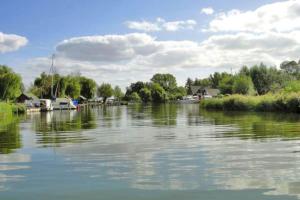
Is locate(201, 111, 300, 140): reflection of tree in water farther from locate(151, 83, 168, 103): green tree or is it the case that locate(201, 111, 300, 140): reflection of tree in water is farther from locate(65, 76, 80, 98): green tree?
locate(151, 83, 168, 103): green tree

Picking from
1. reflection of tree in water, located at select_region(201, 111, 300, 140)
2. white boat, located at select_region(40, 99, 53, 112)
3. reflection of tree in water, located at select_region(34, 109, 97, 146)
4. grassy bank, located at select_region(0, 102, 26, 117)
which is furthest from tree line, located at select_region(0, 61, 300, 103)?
reflection of tree in water, located at select_region(34, 109, 97, 146)

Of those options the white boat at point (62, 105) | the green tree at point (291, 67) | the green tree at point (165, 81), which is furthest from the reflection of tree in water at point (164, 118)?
the green tree at point (165, 81)

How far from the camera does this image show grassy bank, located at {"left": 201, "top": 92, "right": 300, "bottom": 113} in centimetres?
5052

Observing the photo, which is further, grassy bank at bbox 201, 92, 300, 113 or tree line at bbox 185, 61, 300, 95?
tree line at bbox 185, 61, 300, 95

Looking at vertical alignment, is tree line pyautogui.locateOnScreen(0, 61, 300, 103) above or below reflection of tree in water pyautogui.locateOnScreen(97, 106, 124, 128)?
above

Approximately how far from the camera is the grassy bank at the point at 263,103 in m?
50.5

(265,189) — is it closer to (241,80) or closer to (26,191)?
(26,191)

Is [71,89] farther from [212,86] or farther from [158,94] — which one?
[212,86]

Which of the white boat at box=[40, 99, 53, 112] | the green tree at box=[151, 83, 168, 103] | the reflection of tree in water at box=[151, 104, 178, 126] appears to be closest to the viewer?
the reflection of tree in water at box=[151, 104, 178, 126]

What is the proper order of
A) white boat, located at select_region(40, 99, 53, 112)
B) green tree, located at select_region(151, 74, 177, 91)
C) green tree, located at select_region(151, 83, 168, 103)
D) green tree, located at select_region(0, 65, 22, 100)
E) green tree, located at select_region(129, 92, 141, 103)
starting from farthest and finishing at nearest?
green tree, located at select_region(151, 74, 177, 91) < green tree, located at select_region(151, 83, 168, 103) < green tree, located at select_region(129, 92, 141, 103) < white boat, located at select_region(40, 99, 53, 112) < green tree, located at select_region(0, 65, 22, 100)

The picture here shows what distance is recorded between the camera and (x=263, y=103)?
57.9 meters

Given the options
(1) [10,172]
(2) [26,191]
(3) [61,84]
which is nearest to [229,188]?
(2) [26,191]

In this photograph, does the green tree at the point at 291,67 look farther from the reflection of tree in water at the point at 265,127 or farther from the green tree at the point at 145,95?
the reflection of tree in water at the point at 265,127

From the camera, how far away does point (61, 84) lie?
121 metres
